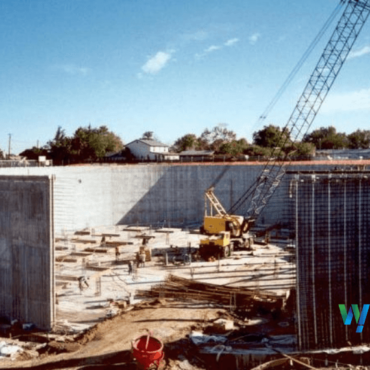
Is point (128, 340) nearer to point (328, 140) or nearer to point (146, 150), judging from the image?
point (146, 150)

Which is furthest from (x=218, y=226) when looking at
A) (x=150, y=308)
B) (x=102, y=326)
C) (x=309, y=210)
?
(x=309, y=210)

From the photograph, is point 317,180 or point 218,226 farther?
point 218,226

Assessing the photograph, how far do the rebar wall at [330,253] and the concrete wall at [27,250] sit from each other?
9544 mm

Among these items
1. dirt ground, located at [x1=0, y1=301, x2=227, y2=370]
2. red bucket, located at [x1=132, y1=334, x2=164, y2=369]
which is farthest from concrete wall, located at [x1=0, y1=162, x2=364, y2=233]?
red bucket, located at [x1=132, y1=334, x2=164, y2=369]

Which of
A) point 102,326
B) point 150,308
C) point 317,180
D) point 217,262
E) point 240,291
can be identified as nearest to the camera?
point 317,180

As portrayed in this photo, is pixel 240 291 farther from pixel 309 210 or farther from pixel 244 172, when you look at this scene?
pixel 244 172

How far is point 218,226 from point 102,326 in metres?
15.8

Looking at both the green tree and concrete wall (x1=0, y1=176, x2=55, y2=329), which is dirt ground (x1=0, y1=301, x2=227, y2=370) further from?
the green tree

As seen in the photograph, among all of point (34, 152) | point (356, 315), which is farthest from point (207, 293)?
point (34, 152)

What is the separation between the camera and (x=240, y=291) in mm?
21016

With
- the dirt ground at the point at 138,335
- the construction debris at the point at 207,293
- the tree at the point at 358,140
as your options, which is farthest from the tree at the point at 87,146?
the tree at the point at 358,140

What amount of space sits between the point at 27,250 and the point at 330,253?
39.1 feet

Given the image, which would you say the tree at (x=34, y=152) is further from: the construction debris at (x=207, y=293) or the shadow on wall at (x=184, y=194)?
the construction debris at (x=207, y=293)

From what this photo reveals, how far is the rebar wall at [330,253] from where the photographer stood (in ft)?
47.1
